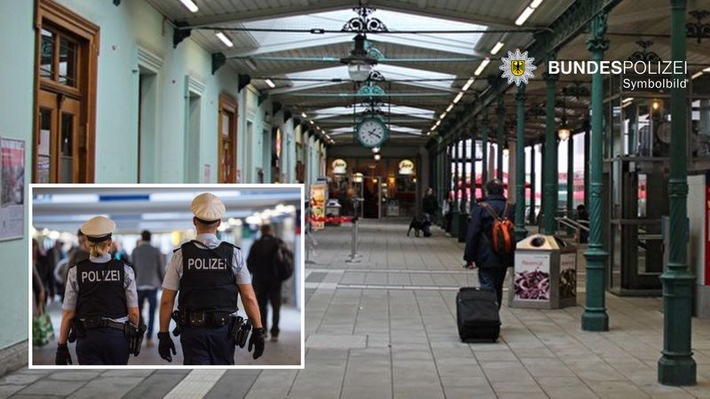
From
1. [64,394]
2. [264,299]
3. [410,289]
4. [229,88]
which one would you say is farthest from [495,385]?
[229,88]

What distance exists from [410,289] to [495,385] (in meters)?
6.83

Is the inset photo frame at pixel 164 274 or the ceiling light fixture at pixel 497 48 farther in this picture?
the ceiling light fixture at pixel 497 48

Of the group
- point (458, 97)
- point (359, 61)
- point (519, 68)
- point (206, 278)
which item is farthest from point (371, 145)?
point (206, 278)

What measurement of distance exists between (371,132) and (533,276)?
38.7 ft

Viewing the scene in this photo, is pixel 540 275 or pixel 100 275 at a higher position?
pixel 100 275

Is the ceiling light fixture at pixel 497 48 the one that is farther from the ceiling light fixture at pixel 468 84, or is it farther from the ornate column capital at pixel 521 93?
the ceiling light fixture at pixel 468 84

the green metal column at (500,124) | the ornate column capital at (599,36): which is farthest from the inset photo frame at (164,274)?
the green metal column at (500,124)

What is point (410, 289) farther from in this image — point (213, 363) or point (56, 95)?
point (213, 363)

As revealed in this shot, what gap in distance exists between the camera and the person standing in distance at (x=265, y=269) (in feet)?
11.9

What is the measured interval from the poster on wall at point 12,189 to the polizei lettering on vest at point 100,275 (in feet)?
13.5

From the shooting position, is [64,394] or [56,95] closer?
[64,394]

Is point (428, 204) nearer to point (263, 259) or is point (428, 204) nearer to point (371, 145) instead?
point (371, 145)

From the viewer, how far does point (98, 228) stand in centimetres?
353

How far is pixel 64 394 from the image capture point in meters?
6.60
